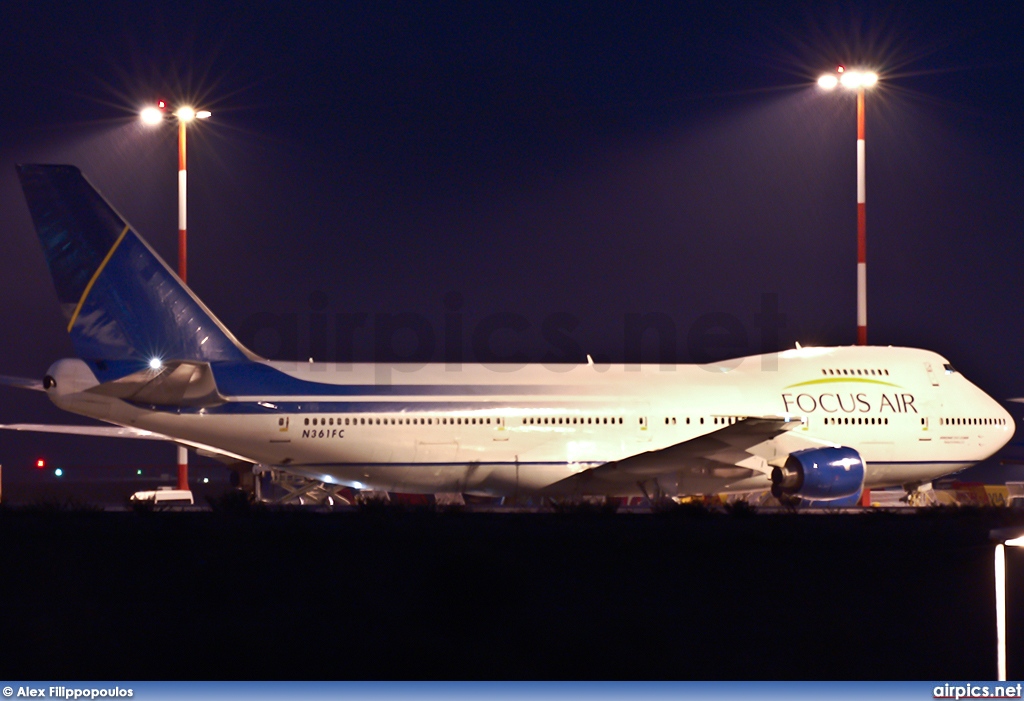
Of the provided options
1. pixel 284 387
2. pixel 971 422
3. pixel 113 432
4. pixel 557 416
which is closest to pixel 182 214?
pixel 113 432

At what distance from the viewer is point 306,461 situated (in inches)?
1035

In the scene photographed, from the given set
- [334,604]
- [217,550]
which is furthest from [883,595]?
[217,550]

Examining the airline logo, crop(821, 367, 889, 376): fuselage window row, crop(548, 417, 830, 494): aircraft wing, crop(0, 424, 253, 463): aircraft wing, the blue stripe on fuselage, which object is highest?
crop(821, 367, 889, 376): fuselage window row

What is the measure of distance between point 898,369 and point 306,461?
14.5m

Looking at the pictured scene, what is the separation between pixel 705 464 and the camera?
2805cm

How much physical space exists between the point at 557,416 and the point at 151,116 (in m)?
15.3

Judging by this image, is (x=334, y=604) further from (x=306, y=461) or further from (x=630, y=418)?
(x=630, y=418)

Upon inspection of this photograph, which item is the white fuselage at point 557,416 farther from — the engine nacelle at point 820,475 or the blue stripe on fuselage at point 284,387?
the engine nacelle at point 820,475

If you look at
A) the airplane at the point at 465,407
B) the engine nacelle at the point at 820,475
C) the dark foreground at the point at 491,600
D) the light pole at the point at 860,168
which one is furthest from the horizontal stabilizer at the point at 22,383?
the light pole at the point at 860,168

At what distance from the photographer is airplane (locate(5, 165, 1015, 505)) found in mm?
25203

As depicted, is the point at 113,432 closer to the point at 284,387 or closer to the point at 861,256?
the point at 284,387

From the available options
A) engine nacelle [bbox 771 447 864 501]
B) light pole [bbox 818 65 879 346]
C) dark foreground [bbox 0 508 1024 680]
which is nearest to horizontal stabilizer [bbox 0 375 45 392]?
dark foreground [bbox 0 508 1024 680]

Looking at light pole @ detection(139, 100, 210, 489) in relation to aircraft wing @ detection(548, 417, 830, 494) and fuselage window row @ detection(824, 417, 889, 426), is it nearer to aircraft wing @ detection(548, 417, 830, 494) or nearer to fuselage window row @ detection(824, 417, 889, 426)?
aircraft wing @ detection(548, 417, 830, 494)

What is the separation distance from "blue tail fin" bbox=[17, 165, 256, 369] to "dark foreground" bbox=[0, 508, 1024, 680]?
28.0 feet
